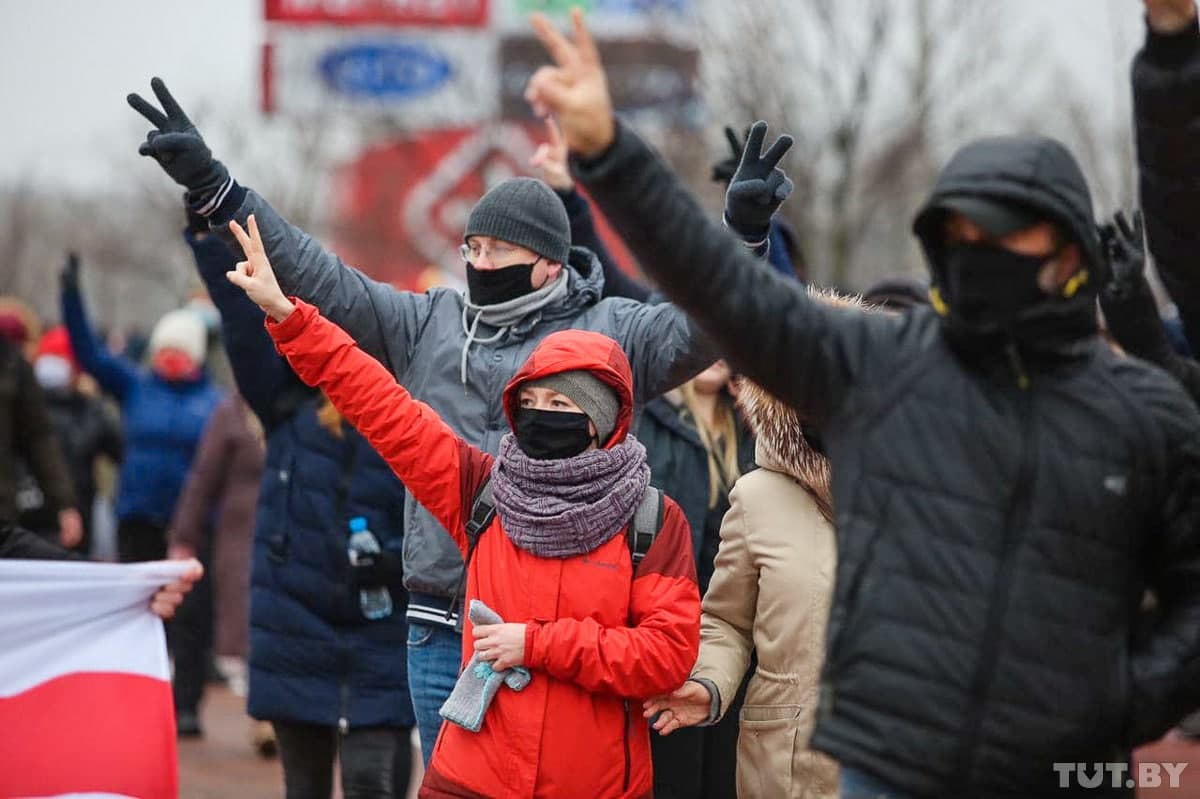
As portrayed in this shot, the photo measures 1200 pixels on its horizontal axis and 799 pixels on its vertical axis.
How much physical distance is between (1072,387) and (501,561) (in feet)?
5.54

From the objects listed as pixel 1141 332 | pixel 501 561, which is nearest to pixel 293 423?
pixel 501 561

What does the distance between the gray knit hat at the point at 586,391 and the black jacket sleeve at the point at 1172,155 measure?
54.7 inches

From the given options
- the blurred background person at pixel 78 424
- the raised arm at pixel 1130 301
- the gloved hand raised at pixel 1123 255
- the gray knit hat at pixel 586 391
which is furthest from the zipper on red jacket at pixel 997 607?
the blurred background person at pixel 78 424

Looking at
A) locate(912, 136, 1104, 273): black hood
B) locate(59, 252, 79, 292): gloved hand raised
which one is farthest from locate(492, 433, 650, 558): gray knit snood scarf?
locate(59, 252, 79, 292): gloved hand raised

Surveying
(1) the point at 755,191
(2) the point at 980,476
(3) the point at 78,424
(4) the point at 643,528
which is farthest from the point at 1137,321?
(3) the point at 78,424

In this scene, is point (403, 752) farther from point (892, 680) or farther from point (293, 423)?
point (892, 680)

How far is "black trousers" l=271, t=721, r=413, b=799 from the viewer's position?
20.7ft

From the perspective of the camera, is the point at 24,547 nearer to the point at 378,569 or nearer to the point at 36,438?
the point at 378,569

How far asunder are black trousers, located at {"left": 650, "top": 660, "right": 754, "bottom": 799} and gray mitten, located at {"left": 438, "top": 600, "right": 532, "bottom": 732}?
1125 millimetres

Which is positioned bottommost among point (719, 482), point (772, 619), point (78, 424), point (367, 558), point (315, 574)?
point (78, 424)

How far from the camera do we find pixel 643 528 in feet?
15.2

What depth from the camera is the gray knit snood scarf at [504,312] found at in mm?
5219

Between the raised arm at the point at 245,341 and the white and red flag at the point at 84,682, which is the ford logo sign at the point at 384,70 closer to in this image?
the raised arm at the point at 245,341

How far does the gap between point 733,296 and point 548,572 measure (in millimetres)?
1433
